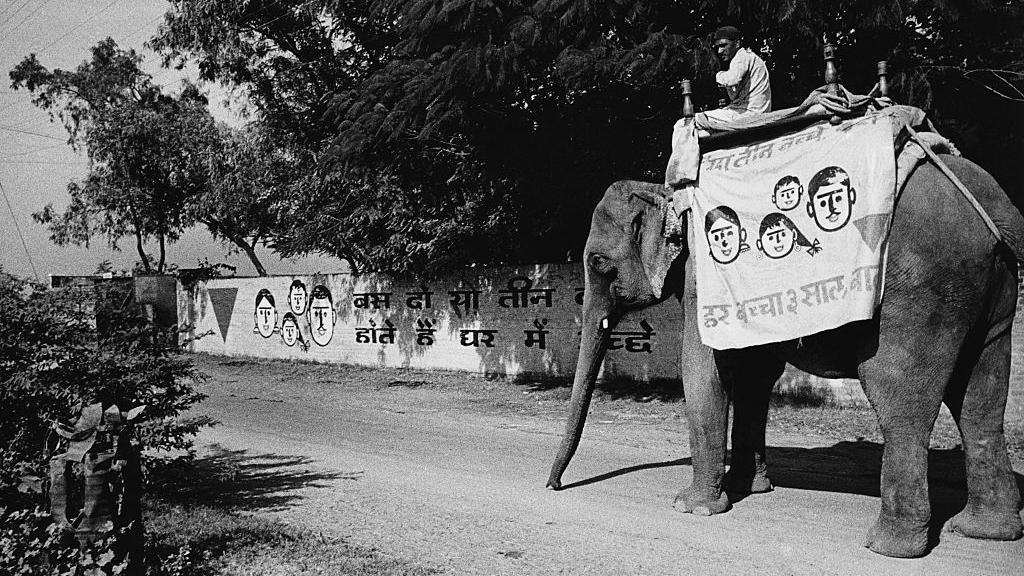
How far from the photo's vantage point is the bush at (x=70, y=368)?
265 inches

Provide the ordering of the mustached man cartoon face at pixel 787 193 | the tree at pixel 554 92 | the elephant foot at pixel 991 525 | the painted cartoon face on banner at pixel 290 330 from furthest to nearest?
the painted cartoon face on banner at pixel 290 330 → the tree at pixel 554 92 → the mustached man cartoon face at pixel 787 193 → the elephant foot at pixel 991 525

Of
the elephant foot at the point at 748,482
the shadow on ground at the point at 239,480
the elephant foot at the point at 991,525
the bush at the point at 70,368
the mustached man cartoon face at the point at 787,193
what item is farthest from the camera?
the shadow on ground at the point at 239,480

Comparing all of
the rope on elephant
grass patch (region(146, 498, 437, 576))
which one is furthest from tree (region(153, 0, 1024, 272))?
grass patch (region(146, 498, 437, 576))

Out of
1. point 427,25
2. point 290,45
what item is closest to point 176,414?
point 427,25

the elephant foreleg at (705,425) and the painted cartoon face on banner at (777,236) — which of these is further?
the elephant foreleg at (705,425)

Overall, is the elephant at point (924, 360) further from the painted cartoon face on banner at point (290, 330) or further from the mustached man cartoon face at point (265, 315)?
the mustached man cartoon face at point (265, 315)

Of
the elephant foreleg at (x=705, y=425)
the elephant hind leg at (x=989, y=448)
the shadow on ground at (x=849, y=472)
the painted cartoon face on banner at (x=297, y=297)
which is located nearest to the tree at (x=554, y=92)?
the painted cartoon face on banner at (x=297, y=297)

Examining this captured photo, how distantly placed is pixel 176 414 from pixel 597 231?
13.7ft

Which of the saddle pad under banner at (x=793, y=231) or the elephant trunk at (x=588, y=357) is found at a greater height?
the saddle pad under banner at (x=793, y=231)

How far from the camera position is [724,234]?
253 inches

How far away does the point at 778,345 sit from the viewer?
6.51 m

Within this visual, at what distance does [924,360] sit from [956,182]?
3.99ft

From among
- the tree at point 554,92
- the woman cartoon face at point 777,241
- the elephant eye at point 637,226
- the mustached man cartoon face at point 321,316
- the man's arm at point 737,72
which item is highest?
the tree at point 554,92

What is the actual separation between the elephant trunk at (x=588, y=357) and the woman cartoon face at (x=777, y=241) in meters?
1.73
